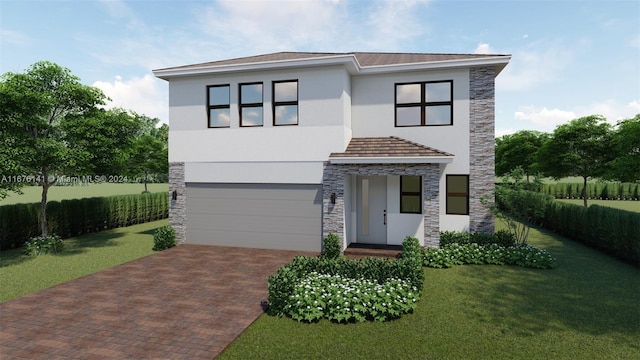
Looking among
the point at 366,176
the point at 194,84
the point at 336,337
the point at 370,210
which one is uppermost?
the point at 194,84

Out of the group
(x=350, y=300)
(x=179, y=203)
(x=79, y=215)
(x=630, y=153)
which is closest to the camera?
(x=350, y=300)

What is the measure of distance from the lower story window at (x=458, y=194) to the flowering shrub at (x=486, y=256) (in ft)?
6.11

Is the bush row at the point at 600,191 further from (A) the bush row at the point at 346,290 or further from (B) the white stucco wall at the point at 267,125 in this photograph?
(A) the bush row at the point at 346,290

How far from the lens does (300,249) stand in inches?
546

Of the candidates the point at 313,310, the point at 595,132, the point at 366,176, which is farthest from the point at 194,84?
the point at 595,132

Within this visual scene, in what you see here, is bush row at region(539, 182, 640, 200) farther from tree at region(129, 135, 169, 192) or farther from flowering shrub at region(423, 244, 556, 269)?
tree at region(129, 135, 169, 192)

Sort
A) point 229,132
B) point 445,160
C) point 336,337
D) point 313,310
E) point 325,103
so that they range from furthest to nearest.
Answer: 1. point 229,132
2. point 325,103
3. point 445,160
4. point 313,310
5. point 336,337

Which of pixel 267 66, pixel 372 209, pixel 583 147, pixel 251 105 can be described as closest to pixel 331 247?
pixel 372 209

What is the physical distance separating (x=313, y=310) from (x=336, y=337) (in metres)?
0.94

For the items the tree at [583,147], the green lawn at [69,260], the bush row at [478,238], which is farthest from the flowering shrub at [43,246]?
the tree at [583,147]

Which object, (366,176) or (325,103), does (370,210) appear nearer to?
(366,176)

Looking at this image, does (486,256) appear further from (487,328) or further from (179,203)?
(179,203)

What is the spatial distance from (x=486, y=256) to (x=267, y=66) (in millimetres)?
10446

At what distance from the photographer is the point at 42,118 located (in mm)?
14211
